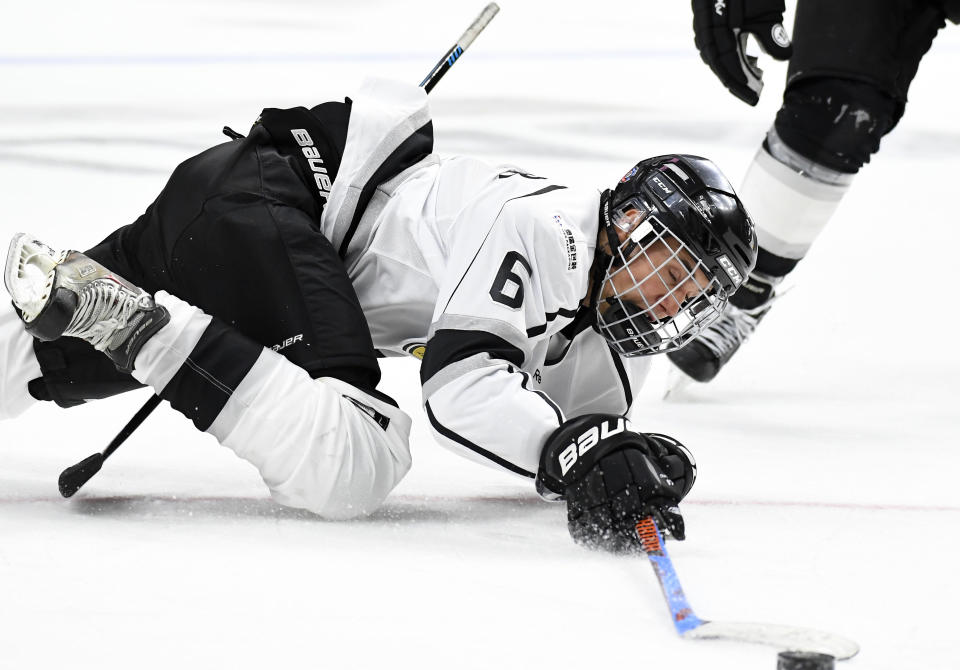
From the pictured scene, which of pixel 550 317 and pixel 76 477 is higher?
pixel 550 317

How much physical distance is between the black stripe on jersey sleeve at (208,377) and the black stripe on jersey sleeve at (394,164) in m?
0.32

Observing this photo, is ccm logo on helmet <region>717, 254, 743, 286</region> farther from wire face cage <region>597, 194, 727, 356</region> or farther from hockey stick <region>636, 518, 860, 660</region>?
hockey stick <region>636, 518, 860, 660</region>

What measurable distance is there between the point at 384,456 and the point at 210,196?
1.62 feet

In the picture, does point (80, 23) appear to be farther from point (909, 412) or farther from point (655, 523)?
point (655, 523)

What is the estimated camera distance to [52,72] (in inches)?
212

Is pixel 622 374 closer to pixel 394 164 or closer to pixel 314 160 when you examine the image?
pixel 394 164

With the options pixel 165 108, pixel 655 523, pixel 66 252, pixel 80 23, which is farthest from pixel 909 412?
pixel 80 23

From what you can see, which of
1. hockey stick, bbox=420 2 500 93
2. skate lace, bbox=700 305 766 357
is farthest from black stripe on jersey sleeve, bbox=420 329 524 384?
skate lace, bbox=700 305 766 357

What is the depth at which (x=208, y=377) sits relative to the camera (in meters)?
1.75

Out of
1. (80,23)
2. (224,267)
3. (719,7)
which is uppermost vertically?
(719,7)

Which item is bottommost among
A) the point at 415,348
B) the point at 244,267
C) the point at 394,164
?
the point at 415,348

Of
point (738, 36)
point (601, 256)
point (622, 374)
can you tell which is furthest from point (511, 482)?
point (738, 36)

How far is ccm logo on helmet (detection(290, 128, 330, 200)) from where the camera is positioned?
2038mm

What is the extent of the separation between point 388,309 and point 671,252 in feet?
1.50
